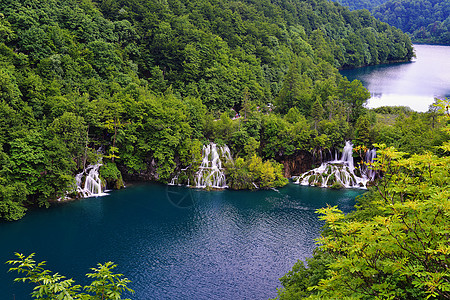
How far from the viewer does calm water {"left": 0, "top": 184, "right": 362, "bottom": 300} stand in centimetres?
3114

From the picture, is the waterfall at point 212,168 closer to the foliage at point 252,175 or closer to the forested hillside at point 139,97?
the foliage at point 252,175

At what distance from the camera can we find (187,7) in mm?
86562

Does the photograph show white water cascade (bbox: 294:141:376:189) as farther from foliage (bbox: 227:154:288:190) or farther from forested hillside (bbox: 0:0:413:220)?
foliage (bbox: 227:154:288:190)

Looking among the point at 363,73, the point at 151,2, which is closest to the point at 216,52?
the point at 151,2

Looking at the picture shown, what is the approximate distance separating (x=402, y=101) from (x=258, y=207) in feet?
197

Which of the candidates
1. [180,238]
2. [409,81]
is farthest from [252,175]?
[409,81]

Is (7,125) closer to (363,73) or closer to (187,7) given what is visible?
(187,7)

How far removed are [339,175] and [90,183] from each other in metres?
33.2

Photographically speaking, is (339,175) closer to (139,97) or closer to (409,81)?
(139,97)

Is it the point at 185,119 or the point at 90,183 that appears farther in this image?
the point at 185,119

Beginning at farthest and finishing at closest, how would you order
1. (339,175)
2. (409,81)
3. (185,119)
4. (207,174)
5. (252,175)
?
(409,81) → (185,119) → (339,175) → (207,174) → (252,175)

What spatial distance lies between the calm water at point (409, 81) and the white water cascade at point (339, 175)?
33.7 metres

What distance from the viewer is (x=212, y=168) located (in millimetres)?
54969

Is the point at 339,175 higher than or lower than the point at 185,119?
lower
